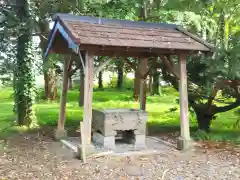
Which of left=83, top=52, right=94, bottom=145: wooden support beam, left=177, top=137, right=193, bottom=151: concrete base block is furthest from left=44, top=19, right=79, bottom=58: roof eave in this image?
left=177, top=137, right=193, bottom=151: concrete base block

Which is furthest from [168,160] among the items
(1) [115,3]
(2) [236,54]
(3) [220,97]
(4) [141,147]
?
(1) [115,3]

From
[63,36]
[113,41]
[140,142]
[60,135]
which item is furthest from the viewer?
[60,135]

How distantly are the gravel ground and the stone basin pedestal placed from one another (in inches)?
30.4

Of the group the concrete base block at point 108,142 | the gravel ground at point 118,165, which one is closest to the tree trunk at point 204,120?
the gravel ground at point 118,165

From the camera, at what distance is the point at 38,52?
441 inches

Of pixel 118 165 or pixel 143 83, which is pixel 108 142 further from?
pixel 143 83

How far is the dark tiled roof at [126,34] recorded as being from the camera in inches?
283

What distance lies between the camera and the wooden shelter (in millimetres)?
7207

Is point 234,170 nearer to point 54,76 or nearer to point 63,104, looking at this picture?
point 63,104

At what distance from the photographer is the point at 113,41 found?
23.9 feet

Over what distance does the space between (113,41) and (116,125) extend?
2.12 metres

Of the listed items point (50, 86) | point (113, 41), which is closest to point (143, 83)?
point (113, 41)

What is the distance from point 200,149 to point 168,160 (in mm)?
1410

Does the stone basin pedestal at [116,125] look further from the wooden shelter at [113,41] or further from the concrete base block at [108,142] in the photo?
the wooden shelter at [113,41]
